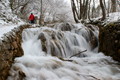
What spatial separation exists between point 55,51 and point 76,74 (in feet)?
8.05

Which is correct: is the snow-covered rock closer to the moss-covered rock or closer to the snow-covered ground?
the snow-covered ground

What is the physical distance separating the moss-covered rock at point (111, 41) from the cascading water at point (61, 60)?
0.30 m

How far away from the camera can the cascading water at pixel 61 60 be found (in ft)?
13.8

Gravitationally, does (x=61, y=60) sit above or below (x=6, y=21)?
below

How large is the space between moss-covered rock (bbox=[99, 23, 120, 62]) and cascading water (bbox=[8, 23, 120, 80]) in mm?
300

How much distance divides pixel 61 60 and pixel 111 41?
2658 millimetres

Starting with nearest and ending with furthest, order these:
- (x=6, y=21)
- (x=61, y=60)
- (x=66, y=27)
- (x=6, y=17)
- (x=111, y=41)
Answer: (x=61, y=60) → (x=111, y=41) → (x=6, y=21) → (x=6, y=17) → (x=66, y=27)

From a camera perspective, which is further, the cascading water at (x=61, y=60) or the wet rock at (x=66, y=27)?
the wet rock at (x=66, y=27)

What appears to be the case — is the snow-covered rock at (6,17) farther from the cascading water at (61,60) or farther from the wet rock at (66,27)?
the wet rock at (66,27)

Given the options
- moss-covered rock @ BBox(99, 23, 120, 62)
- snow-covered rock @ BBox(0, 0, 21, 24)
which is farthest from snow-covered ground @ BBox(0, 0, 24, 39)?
moss-covered rock @ BBox(99, 23, 120, 62)

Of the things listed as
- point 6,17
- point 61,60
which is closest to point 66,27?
point 6,17

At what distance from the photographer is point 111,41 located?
6.50 m

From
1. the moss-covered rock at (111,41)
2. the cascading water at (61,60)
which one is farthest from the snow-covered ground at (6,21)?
the moss-covered rock at (111,41)

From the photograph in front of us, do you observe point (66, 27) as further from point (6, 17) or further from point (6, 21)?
point (6, 17)
